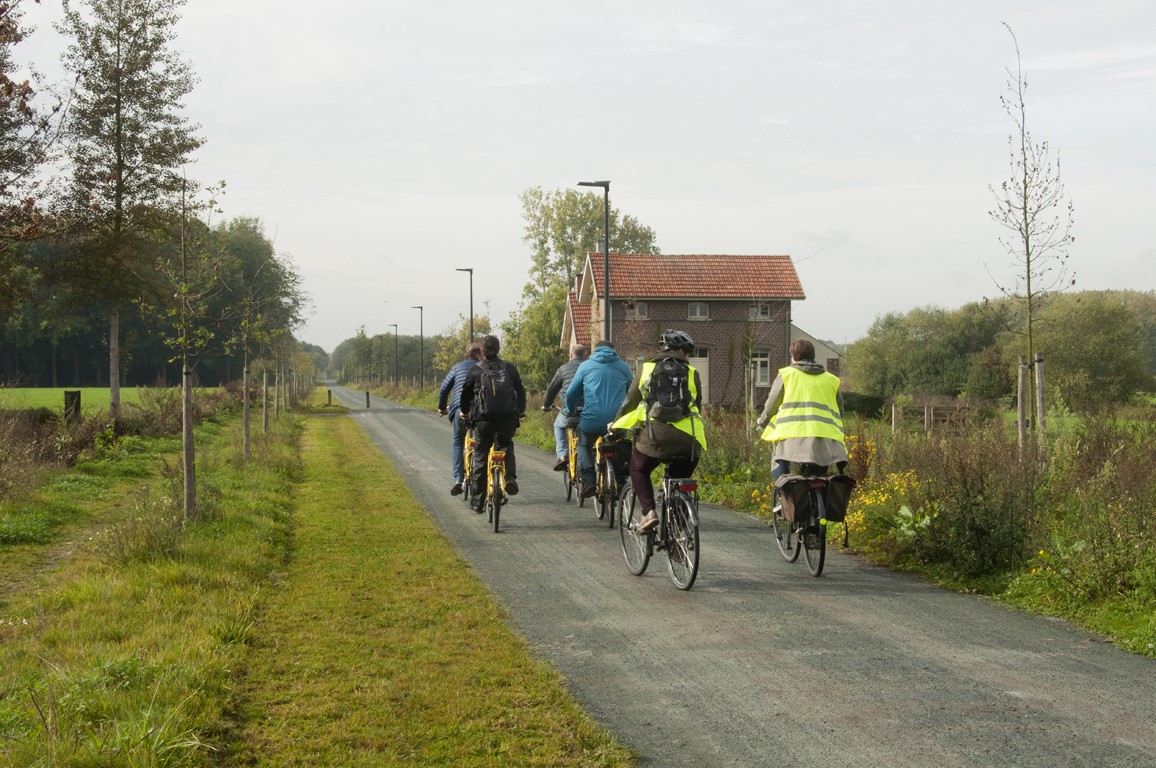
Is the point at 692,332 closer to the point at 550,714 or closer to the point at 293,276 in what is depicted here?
the point at 293,276

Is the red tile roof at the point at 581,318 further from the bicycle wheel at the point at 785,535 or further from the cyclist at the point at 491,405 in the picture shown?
the bicycle wheel at the point at 785,535

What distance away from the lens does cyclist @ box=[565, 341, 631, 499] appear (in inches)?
436

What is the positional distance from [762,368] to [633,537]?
1634 inches

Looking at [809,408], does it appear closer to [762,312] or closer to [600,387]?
[600,387]

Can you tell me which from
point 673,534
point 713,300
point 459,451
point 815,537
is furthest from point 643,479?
point 713,300

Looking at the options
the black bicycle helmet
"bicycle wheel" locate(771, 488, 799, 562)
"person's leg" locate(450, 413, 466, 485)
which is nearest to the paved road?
"bicycle wheel" locate(771, 488, 799, 562)

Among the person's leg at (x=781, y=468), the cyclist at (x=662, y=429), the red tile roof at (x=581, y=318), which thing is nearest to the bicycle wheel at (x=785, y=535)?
the person's leg at (x=781, y=468)

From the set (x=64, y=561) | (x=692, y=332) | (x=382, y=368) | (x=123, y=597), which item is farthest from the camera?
(x=382, y=368)

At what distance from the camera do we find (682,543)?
25.2 feet

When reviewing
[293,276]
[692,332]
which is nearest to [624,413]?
[293,276]

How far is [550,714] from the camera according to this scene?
470 centimetres

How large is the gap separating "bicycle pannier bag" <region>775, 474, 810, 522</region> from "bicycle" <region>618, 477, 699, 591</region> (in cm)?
73

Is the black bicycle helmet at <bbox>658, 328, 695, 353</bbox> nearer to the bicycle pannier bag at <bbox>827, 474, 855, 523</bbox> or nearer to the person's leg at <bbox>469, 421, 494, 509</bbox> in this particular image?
the bicycle pannier bag at <bbox>827, 474, 855, 523</bbox>

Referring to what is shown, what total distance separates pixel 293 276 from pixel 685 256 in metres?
31.1
